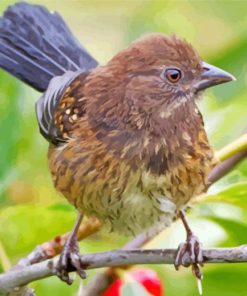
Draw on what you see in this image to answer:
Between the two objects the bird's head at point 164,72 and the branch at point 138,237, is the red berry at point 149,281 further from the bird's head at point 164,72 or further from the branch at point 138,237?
the bird's head at point 164,72

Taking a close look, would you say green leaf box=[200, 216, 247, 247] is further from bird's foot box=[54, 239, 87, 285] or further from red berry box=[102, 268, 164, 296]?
bird's foot box=[54, 239, 87, 285]

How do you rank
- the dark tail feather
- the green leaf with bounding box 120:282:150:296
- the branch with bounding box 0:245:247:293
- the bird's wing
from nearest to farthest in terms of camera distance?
1. the branch with bounding box 0:245:247:293
2. the green leaf with bounding box 120:282:150:296
3. the bird's wing
4. the dark tail feather

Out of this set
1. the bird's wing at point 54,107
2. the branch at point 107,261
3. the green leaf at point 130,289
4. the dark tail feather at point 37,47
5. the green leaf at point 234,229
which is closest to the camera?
the branch at point 107,261

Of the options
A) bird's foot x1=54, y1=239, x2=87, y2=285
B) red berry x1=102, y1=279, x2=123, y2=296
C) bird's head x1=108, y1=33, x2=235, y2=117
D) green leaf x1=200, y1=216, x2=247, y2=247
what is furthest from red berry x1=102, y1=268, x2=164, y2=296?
bird's head x1=108, y1=33, x2=235, y2=117

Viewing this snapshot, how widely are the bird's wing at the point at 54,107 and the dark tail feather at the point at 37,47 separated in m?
0.14

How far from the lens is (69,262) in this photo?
270cm

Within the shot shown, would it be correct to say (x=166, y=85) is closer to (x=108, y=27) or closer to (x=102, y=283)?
(x=102, y=283)

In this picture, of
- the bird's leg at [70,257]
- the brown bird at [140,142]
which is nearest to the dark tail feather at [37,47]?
the brown bird at [140,142]

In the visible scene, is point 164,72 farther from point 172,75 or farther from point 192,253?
point 192,253

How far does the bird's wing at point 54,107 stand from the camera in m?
2.94

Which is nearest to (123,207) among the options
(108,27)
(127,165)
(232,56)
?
(127,165)

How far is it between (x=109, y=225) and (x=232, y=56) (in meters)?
0.69

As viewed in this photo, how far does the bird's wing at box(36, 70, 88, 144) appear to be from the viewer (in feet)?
9.64

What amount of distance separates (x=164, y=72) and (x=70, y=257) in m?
0.56
